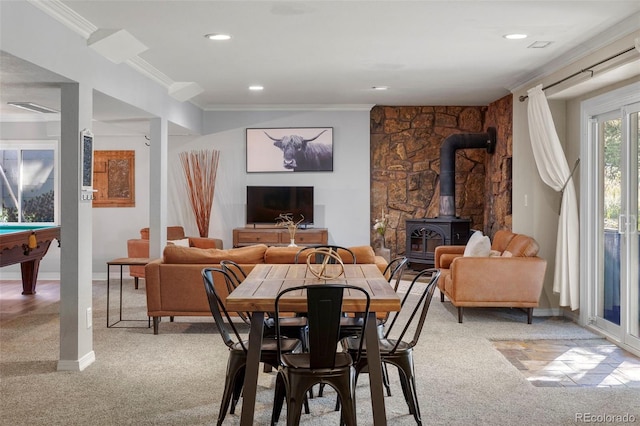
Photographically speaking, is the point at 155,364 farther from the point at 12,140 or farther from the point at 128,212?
the point at 12,140

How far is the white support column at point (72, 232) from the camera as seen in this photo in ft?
14.6

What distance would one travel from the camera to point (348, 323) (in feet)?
13.8

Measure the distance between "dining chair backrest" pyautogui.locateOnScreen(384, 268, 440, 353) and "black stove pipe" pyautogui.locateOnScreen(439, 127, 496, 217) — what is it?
2.35 metres

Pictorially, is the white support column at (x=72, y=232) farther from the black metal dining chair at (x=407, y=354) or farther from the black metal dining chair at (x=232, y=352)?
the black metal dining chair at (x=407, y=354)

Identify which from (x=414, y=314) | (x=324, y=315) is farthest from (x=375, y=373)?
(x=324, y=315)

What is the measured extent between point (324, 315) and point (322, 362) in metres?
0.27

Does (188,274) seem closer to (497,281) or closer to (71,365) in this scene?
(71,365)

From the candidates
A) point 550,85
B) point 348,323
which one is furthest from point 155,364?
point 550,85

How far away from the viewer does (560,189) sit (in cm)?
615

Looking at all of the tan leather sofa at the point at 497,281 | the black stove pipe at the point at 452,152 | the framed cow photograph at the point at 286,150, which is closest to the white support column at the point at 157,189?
the framed cow photograph at the point at 286,150

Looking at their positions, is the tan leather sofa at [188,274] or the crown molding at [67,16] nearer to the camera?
the crown molding at [67,16]

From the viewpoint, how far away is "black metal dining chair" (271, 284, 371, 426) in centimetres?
281

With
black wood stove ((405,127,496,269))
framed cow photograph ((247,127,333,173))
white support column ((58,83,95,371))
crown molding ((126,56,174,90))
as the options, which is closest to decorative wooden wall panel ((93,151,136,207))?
framed cow photograph ((247,127,333,173))

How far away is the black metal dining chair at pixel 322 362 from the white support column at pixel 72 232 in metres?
2.11
